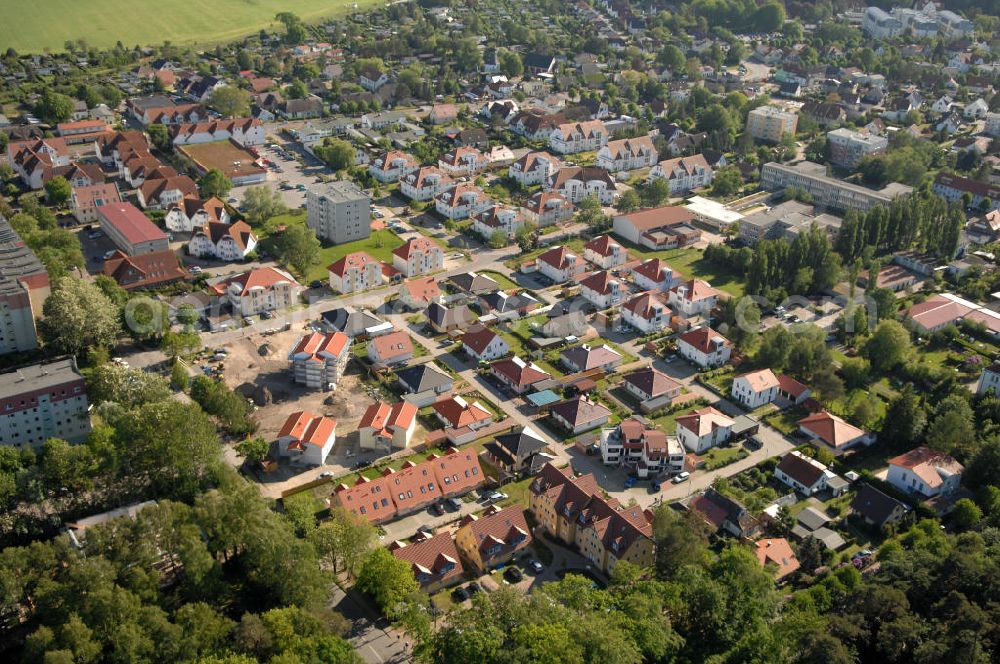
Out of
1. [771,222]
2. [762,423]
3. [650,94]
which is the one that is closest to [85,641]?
[762,423]

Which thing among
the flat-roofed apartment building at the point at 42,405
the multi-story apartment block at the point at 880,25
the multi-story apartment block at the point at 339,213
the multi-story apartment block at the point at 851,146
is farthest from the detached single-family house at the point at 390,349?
the multi-story apartment block at the point at 880,25

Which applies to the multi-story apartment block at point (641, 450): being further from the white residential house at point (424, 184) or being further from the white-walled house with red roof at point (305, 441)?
the white residential house at point (424, 184)

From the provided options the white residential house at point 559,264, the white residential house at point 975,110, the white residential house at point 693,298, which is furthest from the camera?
the white residential house at point 975,110

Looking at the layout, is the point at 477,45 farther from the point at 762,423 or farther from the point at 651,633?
the point at 651,633

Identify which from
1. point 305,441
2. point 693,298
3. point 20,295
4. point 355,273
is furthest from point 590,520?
point 20,295

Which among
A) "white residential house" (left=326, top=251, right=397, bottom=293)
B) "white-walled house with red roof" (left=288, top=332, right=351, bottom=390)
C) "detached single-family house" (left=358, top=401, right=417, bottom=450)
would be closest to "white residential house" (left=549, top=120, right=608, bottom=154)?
"white residential house" (left=326, top=251, right=397, bottom=293)

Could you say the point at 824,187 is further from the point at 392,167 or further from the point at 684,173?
the point at 392,167

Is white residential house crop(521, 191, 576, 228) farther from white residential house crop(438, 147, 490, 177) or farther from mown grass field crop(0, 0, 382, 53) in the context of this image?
mown grass field crop(0, 0, 382, 53)
